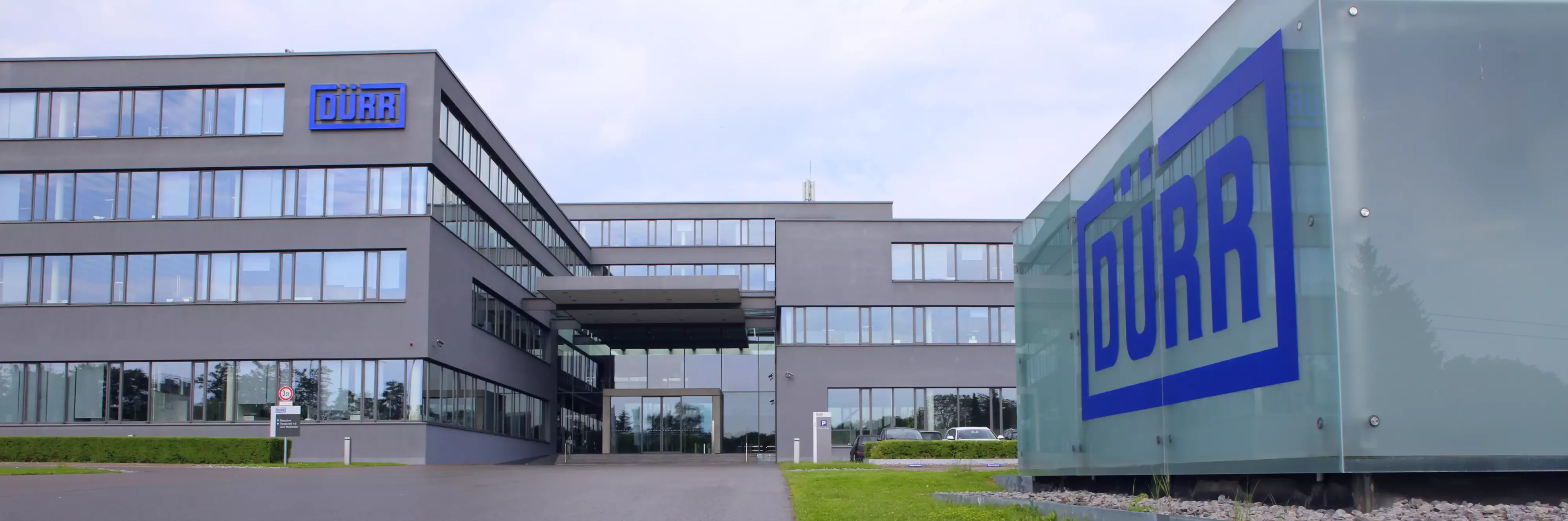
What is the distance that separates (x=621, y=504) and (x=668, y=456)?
3680 cm

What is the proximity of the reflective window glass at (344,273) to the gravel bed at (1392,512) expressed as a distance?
31154 millimetres

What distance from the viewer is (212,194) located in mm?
36344

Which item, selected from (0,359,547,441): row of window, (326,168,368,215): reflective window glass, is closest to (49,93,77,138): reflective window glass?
(0,359,547,441): row of window

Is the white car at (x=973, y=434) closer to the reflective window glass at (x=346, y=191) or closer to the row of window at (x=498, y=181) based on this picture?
the row of window at (x=498, y=181)

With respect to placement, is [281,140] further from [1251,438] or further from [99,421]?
[1251,438]

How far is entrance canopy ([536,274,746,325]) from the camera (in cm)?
4347

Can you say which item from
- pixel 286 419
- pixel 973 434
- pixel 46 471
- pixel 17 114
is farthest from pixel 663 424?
pixel 46 471

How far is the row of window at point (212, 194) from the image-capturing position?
3575 centimetres

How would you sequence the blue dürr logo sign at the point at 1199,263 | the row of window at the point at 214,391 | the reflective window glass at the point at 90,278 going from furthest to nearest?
the reflective window glass at the point at 90,278 < the row of window at the point at 214,391 < the blue dürr logo sign at the point at 1199,263

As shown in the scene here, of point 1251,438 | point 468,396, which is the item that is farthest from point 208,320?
point 1251,438

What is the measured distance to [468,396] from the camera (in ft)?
127

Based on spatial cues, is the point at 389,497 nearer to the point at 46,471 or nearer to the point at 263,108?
the point at 46,471

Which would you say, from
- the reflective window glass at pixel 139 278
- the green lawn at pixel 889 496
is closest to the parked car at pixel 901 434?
the green lawn at pixel 889 496

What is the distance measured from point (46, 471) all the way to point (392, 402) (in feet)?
42.9
